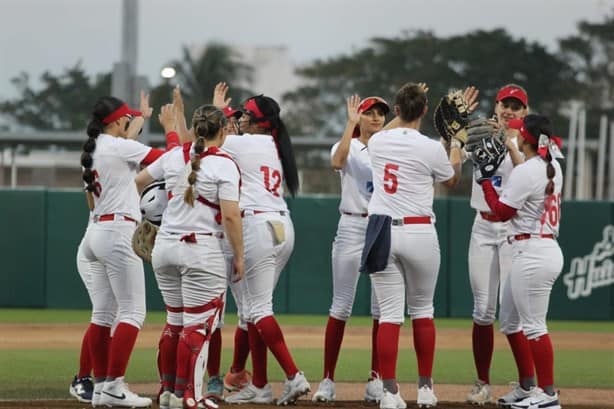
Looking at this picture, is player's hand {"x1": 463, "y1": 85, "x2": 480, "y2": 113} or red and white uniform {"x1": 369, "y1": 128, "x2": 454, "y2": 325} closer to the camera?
red and white uniform {"x1": 369, "y1": 128, "x2": 454, "y2": 325}

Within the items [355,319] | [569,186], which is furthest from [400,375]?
[569,186]

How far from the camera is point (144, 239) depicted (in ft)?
22.8

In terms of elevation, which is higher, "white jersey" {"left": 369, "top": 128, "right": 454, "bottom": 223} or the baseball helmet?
"white jersey" {"left": 369, "top": 128, "right": 454, "bottom": 223}

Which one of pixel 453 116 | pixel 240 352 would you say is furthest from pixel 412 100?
pixel 240 352

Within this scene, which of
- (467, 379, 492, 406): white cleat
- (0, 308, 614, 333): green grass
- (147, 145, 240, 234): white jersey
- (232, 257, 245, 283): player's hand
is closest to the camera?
(147, 145, 240, 234): white jersey

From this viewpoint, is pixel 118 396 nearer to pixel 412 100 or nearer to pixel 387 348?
pixel 387 348

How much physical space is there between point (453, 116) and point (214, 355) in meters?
2.26

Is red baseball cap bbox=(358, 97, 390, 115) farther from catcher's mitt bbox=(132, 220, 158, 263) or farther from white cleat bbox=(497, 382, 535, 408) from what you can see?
white cleat bbox=(497, 382, 535, 408)

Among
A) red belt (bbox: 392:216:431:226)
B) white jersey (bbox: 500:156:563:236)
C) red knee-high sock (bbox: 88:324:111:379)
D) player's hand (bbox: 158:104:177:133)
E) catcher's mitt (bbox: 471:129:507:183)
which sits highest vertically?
player's hand (bbox: 158:104:177:133)

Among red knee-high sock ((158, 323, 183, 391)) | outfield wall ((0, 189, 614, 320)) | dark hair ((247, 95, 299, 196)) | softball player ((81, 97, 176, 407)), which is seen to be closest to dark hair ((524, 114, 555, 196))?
dark hair ((247, 95, 299, 196))

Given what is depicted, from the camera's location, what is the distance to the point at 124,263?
7.06 metres

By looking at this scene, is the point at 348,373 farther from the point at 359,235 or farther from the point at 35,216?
the point at 35,216

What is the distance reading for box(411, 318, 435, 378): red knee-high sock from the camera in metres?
6.84

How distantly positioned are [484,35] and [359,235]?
31.0 meters
